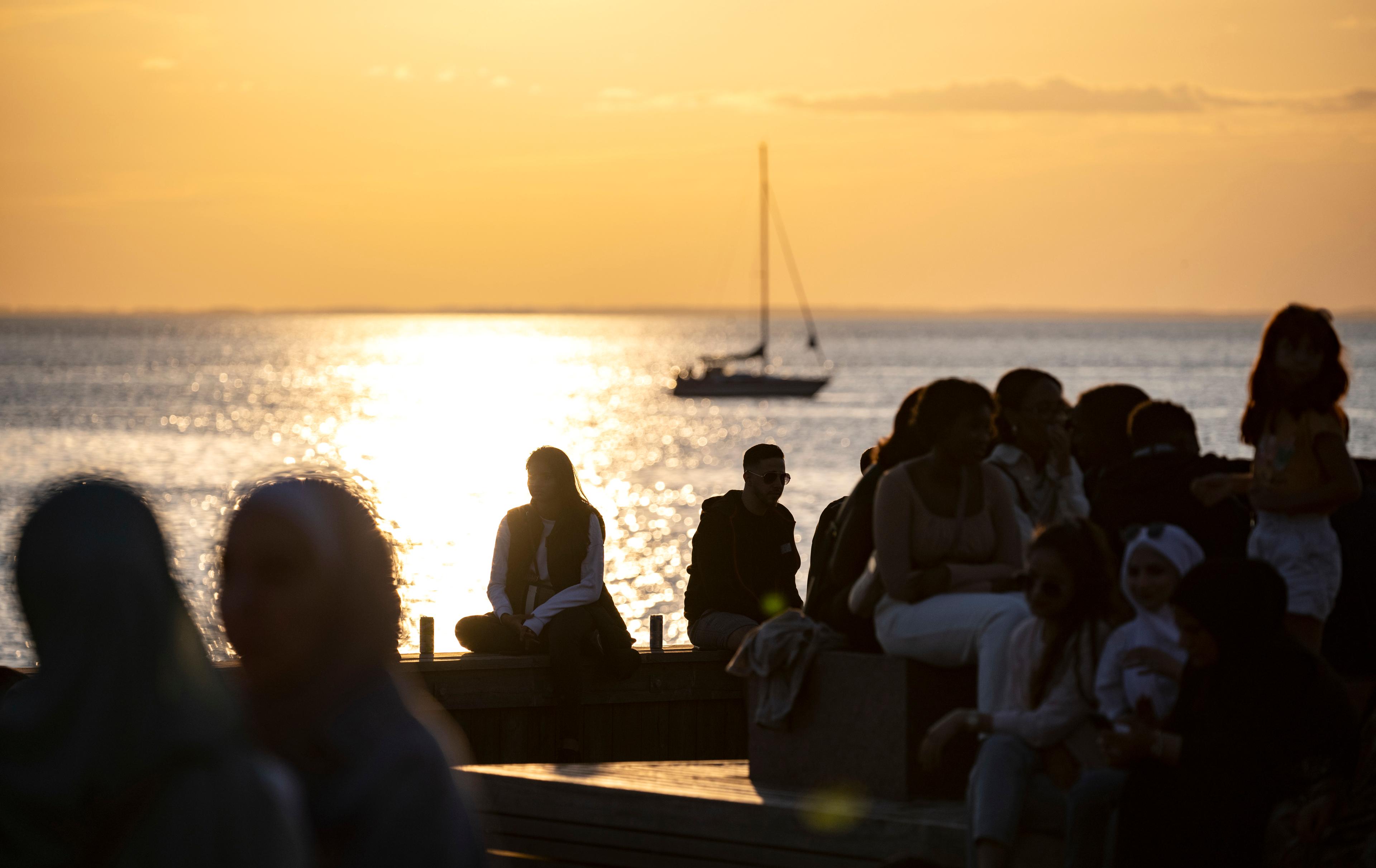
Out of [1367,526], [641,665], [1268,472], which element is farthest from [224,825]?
[641,665]

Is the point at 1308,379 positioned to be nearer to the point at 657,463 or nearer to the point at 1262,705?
the point at 1262,705

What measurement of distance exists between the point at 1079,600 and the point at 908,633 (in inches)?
30.0

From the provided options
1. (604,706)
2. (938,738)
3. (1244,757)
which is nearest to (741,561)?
(604,706)

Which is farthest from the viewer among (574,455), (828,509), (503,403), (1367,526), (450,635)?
(503,403)

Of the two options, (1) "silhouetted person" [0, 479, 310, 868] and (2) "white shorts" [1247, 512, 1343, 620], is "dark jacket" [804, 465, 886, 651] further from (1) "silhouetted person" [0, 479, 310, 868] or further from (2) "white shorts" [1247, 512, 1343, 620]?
(1) "silhouetted person" [0, 479, 310, 868]

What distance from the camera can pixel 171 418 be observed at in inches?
3462

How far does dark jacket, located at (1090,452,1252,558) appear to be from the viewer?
583 centimetres

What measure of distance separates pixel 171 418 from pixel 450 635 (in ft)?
221

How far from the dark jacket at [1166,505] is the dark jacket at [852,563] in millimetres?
834

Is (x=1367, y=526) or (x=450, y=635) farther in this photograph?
Answer: (x=450, y=635)

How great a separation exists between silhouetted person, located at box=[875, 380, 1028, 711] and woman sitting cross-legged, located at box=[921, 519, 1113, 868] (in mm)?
421

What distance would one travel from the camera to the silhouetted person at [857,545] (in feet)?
19.3

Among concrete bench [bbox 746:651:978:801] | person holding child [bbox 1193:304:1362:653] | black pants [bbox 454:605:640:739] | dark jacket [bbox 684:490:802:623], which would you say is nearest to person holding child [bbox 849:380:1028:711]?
concrete bench [bbox 746:651:978:801]

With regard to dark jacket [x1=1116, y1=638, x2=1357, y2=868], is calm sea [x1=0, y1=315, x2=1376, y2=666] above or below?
below
